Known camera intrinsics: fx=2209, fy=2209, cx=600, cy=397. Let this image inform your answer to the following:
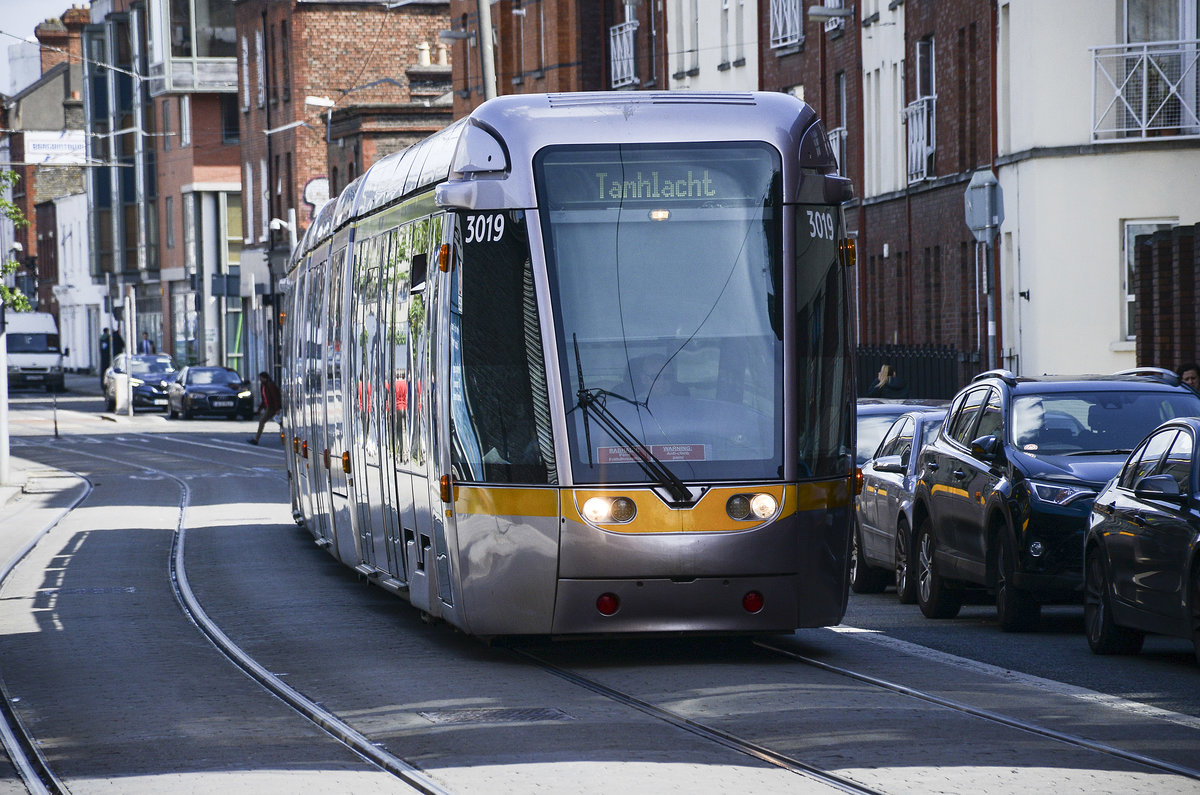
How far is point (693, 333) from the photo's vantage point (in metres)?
12.0

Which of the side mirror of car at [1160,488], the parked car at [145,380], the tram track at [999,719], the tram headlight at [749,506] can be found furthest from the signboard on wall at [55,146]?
the side mirror of car at [1160,488]

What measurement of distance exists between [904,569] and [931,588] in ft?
4.26

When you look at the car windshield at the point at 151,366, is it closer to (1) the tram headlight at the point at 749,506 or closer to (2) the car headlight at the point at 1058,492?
(2) the car headlight at the point at 1058,492

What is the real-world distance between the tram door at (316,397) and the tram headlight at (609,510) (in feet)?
25.1

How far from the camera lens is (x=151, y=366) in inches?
2675

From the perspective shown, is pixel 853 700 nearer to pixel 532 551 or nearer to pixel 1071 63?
pixel 532 551

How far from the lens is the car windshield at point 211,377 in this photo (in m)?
61.4

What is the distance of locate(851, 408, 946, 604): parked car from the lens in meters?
17.2

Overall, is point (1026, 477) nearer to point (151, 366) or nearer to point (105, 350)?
point (151, 366)

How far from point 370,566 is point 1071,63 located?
54.8 ft

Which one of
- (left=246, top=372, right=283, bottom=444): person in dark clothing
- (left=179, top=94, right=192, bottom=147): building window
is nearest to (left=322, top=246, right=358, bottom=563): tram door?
(left=246, top=372, right=283, bottom=444): person in dark clothing

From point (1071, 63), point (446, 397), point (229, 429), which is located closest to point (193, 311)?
point (229, 429)

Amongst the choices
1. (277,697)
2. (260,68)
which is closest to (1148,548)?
(277,697)

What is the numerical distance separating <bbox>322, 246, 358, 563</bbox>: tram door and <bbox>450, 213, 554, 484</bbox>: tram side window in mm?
5077
